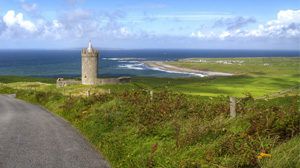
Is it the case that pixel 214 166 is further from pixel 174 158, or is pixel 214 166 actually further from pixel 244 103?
pixel 244 103

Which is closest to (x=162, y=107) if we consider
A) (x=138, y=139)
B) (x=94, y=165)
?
(x=138, y=139)

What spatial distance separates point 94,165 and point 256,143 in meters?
5.51

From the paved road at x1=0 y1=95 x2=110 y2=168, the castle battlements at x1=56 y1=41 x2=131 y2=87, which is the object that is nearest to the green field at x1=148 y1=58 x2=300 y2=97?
the paved road at x1=0 y1=95 x2=110 y2=168

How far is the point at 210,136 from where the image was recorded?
923 centimetres

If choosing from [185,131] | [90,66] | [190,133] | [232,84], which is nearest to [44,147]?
[185,131]

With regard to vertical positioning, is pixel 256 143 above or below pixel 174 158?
above

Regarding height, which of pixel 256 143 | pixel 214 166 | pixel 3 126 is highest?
pixel 256 143

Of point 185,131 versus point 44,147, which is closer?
point 185,131

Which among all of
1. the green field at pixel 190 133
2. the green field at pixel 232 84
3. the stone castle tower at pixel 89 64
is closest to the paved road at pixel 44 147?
the green field at pixel 190 133

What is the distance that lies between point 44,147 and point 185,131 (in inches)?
240

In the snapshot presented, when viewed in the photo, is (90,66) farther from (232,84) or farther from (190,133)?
(190,133)

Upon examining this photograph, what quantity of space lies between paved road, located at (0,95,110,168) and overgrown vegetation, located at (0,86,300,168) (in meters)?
0.61

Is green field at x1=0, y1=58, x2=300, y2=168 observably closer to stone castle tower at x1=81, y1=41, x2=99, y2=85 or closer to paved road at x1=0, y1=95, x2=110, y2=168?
paved road at x1=0, y1=95, x2=110, y2=168

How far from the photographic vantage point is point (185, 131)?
31.9 feet
